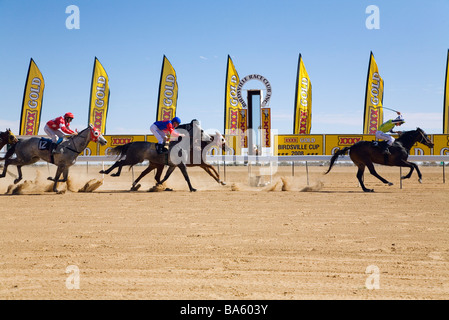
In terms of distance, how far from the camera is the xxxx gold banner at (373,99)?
83.2ft

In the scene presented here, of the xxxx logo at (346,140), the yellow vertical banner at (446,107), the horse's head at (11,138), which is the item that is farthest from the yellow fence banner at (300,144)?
the horse's head at (11,138)

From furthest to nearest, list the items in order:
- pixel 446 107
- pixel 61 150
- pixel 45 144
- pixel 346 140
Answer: pixel 446 107, pixel 346 140, pixel 45 144, pixel 61 150

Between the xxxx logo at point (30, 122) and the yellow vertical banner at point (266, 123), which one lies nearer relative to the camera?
the yellow vertical banner at point (266, 123)

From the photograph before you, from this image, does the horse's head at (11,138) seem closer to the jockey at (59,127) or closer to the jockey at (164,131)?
the jockey at (59,127)

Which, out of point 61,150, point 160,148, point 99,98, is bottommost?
point 61,150

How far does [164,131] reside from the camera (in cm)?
1536

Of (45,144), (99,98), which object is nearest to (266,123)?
(45,144)

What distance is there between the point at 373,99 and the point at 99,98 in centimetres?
1546

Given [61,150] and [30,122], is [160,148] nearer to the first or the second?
[61,150]

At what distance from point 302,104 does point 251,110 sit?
362 inches

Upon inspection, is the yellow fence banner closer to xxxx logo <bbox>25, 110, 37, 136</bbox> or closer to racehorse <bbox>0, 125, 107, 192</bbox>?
racehorse <bbox>0, 125, 107, 192</bbox>

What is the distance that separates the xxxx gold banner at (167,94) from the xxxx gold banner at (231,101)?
3.02m

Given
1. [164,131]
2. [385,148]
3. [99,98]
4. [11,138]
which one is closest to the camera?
[11,138]
